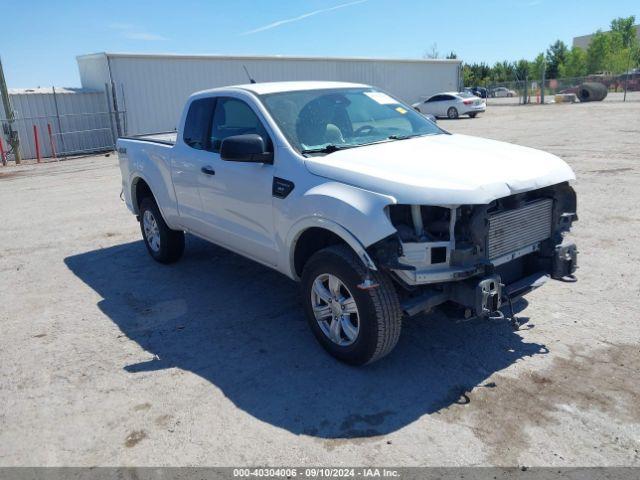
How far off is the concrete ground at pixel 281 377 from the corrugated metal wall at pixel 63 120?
17810mm

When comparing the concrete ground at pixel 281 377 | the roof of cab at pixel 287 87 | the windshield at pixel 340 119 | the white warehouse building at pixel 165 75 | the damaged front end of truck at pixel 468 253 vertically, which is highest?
the white warehouse building at pixel 165 75

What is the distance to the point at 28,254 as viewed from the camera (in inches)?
296

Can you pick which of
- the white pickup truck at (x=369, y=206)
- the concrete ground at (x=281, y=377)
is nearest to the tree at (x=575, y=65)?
the concrete ground at (x=281, y=377)

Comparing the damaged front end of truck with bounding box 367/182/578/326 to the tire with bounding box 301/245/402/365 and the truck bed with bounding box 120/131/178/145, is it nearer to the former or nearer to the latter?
the tire with bounding box 301/245/402/365

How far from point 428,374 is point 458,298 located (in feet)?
2.03

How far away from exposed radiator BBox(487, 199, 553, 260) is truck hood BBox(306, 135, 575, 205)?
211 mm

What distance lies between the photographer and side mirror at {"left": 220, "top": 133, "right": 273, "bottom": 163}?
4258 millimetres

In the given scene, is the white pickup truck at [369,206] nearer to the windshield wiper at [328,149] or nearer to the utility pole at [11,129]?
the windshield wiper at [328,149]

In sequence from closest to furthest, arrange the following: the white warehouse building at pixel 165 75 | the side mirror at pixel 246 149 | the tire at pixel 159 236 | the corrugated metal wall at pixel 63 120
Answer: the side mirror at pixel 246 149
the tire at pixel 159 236
the corrugated metal wall at pixel 63 120
the white warehouse building at pixel 165 75

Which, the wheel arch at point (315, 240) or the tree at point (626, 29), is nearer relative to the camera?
the wheel arch at point (315, 240)

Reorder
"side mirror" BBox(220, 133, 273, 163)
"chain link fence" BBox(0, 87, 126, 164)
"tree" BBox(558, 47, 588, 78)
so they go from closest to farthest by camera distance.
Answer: "side mirror" BBox(220, 133, 273, 163) → "chain link fence" BBox(0, 87, 126, 164) → "tree" BBox(558, 47, 588, 78)

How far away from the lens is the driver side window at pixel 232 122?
4723 mm

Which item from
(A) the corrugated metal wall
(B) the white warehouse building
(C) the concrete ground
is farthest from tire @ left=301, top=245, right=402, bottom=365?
(A) the corrugated metal wall

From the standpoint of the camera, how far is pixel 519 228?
3.92 meters
